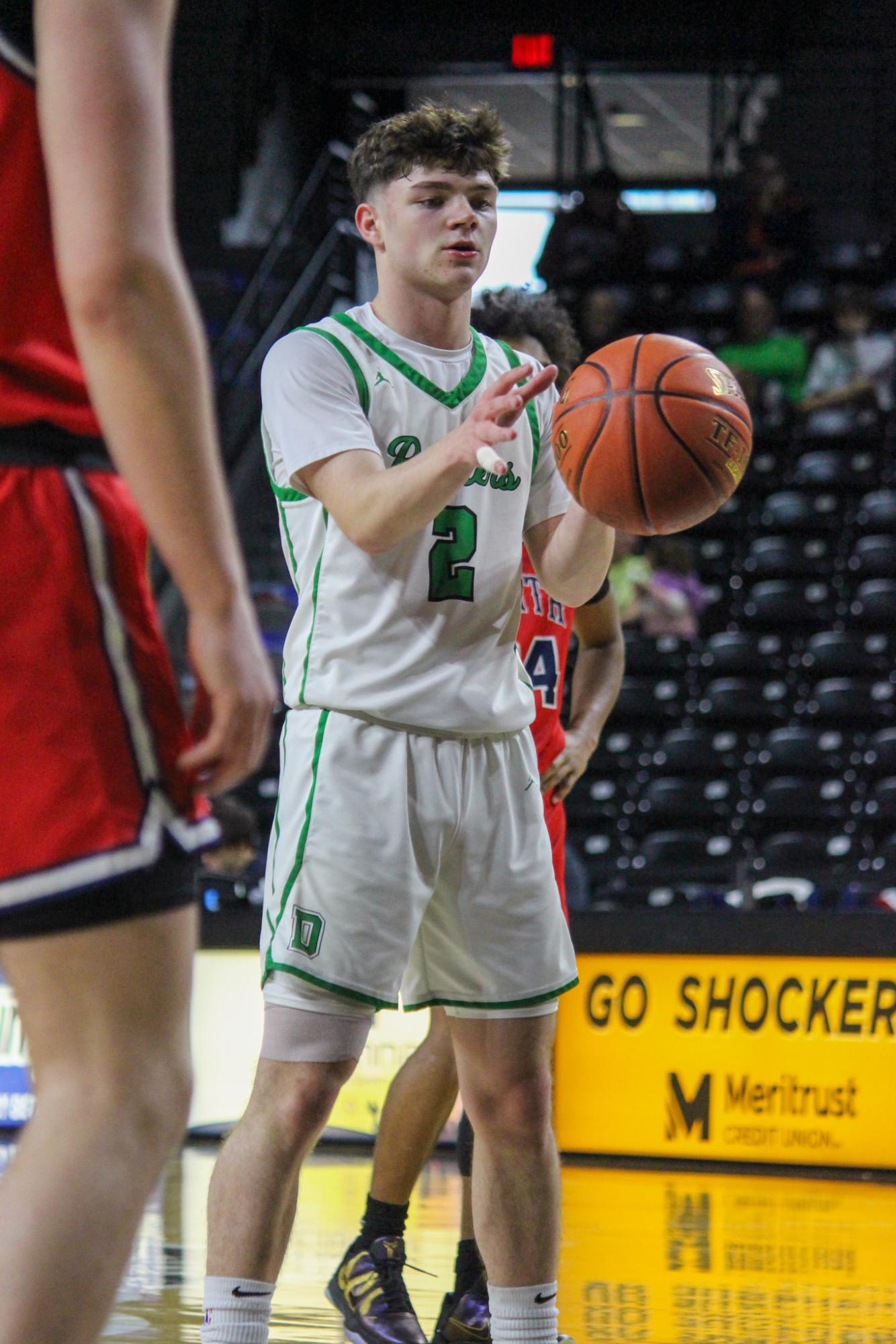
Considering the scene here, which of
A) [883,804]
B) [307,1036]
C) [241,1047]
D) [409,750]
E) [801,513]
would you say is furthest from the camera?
[801,513]

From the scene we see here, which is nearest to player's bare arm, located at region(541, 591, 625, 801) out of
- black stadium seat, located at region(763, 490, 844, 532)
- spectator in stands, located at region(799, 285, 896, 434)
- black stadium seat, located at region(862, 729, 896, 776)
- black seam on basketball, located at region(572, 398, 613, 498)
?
black seam on basketball, located at region(572, 398, 613, 498)

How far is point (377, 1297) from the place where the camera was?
3.49 metres

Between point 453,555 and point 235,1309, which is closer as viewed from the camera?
point 235,1309

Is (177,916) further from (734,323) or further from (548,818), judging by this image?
(734,323)

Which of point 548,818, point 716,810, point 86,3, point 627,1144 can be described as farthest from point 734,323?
point 86,3

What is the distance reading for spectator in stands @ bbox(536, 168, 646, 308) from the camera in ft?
42.7

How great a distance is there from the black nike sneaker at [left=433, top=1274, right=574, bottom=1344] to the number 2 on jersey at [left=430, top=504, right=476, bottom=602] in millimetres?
1453

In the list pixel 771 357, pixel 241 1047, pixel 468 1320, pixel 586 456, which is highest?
pixel 771 357

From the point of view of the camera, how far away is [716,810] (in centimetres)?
906

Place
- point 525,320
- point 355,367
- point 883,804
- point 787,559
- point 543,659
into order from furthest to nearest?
point 787,559, point 883,804, point 525,320, point 543,659, point 355,367

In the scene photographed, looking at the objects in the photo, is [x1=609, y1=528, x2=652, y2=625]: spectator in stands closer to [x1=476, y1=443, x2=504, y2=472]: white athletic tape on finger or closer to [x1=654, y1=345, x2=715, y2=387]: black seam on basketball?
[x1=654, y1=345, x2=715, y2=387]: black seam on basketball

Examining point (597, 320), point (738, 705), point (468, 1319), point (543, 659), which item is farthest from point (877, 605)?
point (468, 1319)

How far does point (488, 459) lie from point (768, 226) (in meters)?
11.1

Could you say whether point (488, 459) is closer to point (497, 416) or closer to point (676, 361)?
point (497, 416)
